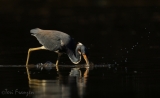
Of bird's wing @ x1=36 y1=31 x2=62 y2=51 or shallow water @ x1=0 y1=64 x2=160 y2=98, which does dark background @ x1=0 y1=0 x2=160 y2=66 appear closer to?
bird's wing @ x1=36 y1=31 x2=62 y2=51

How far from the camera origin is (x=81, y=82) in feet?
48.9

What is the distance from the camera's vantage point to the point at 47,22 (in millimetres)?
32250

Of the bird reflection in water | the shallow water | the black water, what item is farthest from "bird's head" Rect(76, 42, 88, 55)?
the bird reflection in water

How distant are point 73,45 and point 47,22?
1322 cm

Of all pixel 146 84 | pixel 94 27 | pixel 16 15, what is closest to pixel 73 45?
pixel 146 84

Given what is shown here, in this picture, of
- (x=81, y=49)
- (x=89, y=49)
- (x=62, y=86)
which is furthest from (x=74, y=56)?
(x=62, y=86)

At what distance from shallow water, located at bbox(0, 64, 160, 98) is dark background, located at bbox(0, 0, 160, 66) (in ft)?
4.73

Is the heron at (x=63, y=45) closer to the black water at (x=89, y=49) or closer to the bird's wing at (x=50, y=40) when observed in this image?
the bird's wing at (x=50, y=40)

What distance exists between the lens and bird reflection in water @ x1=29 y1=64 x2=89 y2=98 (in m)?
13.2

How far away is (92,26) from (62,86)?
1645cm

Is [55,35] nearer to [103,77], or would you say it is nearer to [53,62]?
[53,62]

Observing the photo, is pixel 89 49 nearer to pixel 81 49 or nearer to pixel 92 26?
pixel 81 49

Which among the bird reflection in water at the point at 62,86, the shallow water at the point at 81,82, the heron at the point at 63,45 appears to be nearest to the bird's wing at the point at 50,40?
the heron at the point at 63,45

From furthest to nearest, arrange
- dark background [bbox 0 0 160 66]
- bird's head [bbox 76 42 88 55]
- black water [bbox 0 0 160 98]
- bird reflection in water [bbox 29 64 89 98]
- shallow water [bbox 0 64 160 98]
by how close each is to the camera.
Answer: dark background [bbox 0 0 160 66] < bird's head [bbox 76 42 88 55] < black water [bbox 0 0 160 98] < shallow water [bbox 0 64 160 98] < bird reflection in water [bbox 29 64 89 98]
